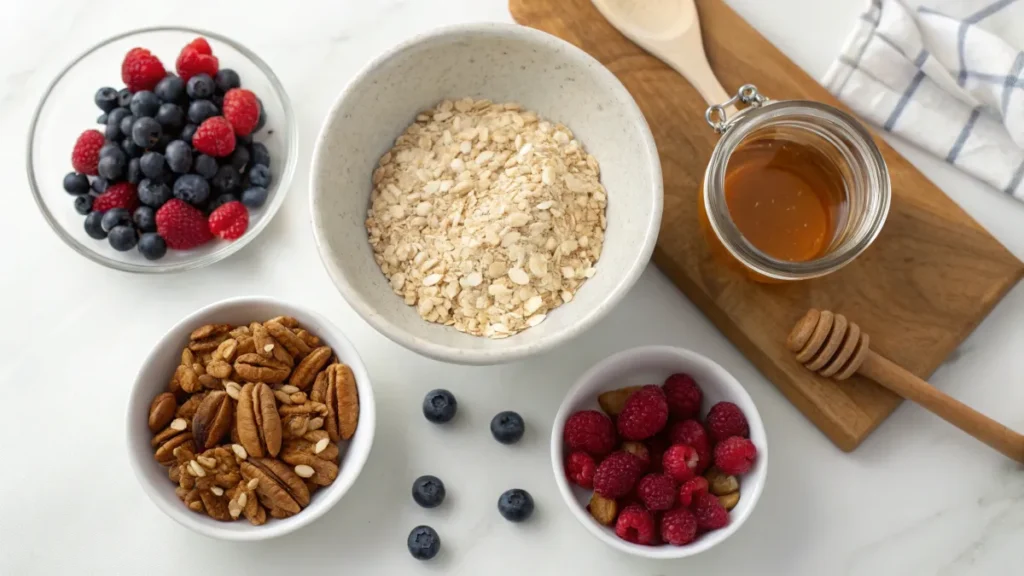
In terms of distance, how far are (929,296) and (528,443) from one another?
64 cm

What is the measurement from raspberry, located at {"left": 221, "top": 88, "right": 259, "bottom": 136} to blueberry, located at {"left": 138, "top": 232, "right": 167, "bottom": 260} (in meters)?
0.20

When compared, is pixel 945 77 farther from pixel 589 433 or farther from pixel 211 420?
pixel 211 420

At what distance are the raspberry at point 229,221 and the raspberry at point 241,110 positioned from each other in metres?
0.12

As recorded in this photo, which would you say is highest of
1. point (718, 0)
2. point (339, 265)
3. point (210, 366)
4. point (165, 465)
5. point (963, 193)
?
point (718, 0)

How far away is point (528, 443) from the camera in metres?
1.31

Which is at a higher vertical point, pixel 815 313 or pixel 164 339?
pixel 815 313

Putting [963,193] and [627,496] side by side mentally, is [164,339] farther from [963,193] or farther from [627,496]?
[963,193]

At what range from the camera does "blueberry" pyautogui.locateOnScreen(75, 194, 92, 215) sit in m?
1.32

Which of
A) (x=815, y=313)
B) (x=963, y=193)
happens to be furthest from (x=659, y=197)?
(x=963, y=193)

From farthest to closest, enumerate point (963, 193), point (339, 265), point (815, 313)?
point (963, 193), point (815, 313), point (339, 265)

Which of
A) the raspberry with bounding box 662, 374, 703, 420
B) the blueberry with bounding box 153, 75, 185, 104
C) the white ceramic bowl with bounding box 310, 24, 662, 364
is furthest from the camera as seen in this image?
the blueberry with bounding box 153, 75, 185, 104

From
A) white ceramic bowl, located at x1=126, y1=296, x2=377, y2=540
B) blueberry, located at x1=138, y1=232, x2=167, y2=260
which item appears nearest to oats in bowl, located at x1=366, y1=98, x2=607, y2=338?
white ceramic bowl, located at x1=126, y1=296, x2=377, y2=540

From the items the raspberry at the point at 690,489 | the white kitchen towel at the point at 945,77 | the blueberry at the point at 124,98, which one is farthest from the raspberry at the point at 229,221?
the white kitchen towel at the point at 945,77

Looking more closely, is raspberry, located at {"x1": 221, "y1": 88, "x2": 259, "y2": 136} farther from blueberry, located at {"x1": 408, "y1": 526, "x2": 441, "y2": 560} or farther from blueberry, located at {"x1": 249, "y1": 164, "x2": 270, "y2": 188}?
blueberry, located at {"x1": 408, "y1": 526, "x2": 441, "y2": 560}
